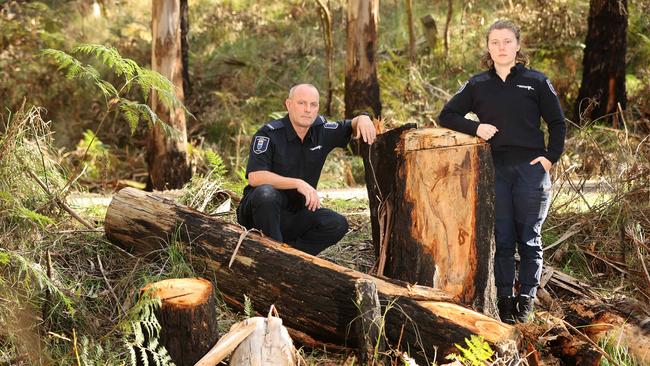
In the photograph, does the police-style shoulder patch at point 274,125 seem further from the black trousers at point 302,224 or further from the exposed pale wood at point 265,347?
Answer: the exposed pale wood at point 265,347

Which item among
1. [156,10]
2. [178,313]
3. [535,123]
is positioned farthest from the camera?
[156,10]

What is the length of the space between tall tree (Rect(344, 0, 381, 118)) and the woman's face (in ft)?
21.2

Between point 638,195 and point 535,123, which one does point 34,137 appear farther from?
point 638,195

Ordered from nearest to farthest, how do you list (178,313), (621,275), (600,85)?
(178,313) < (621,275) < (600,85)

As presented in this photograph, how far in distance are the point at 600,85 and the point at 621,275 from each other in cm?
606

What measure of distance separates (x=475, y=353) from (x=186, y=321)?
59.3 inches

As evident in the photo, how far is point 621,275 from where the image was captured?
5.90 meters

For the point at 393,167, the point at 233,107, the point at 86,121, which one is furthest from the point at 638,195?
the point at 86,121

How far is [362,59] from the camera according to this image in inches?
454

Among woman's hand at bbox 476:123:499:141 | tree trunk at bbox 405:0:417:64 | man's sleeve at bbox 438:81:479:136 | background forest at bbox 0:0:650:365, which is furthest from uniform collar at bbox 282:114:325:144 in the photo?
tree trunk at bbox 405:0:417:64

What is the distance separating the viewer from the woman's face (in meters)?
4.97

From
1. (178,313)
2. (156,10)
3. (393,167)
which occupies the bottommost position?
(178,313)

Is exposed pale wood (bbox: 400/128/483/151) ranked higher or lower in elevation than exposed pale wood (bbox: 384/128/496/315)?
higher

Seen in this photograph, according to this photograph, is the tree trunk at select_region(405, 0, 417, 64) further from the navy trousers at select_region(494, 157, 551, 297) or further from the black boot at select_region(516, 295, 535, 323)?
the black boot at select_region(516, 295, 535, 323)
